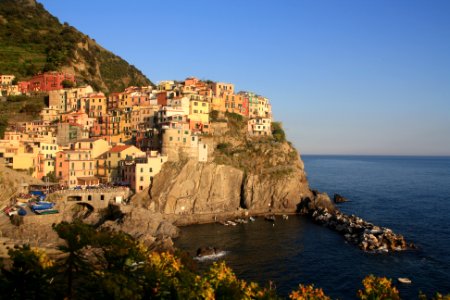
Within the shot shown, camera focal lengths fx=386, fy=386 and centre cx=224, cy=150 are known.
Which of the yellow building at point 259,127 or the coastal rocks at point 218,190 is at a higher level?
the yellow building at point 259,127

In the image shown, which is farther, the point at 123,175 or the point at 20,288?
the point at 123,175

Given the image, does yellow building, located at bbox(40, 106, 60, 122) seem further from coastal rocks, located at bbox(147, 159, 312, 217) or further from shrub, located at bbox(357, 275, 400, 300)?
shrub, located at bbox(357, 275, 400, 300)

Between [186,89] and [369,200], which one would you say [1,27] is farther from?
[369,200]

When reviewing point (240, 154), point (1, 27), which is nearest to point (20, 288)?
point (240, 154)

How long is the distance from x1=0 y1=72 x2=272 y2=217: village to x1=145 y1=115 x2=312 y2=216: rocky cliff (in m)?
3.20

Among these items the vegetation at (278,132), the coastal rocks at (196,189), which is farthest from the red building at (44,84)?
the vegetation at (278,132)

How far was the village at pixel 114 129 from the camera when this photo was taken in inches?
2783

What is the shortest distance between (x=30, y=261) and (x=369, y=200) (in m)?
91.5

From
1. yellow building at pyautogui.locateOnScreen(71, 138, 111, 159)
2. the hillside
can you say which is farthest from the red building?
yellow building at pyautogui.locateOnScreen(71, 138, 111, 159)

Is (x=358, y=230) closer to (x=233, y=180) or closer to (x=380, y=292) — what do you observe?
A: (x=233, y=180)

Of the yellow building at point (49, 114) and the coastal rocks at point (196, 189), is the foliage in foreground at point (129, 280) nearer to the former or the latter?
the coastal rocks at point (196, 189)

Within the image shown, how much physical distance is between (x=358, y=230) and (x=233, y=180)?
26.2 meters

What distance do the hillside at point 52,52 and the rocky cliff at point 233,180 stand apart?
56373 millimetres

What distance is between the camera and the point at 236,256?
52.2 m
